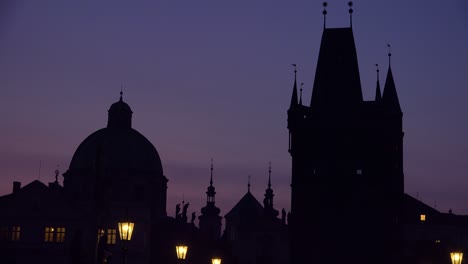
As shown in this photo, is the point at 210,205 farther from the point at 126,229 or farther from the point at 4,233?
the point at 126,229

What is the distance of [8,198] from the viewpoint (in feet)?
308

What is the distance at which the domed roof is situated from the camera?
349 feet

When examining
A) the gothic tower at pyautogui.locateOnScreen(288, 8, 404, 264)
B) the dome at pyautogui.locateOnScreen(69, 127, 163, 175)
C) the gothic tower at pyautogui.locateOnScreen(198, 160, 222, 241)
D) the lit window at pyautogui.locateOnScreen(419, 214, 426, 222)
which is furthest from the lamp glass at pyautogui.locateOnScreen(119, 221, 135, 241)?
the gothic tower at pyautogui.locateOnScreen(198, 160, 222, 241)

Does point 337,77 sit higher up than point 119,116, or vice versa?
point 119,116

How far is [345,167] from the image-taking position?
274 ft

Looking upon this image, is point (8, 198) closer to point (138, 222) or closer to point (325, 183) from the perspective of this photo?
point (138, 222)

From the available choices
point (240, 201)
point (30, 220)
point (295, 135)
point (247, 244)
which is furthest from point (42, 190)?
point (240, 201)

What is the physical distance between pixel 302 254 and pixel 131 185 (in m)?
31.8

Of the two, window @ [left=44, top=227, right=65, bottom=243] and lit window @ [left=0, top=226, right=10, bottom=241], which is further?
window @ [left=44, top=227, right=65, bottom=243]

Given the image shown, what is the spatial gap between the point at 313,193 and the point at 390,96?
13.2 metres

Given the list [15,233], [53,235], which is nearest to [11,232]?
[15,233]

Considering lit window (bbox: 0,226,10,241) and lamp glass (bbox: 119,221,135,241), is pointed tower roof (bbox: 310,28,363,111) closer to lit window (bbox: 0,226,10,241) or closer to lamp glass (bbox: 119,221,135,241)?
lit window (bbox: 0,226,10,241)

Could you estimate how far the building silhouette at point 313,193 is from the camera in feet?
267

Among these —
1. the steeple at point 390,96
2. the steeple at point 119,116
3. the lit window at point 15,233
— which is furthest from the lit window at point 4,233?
the steeple at point 390,96
